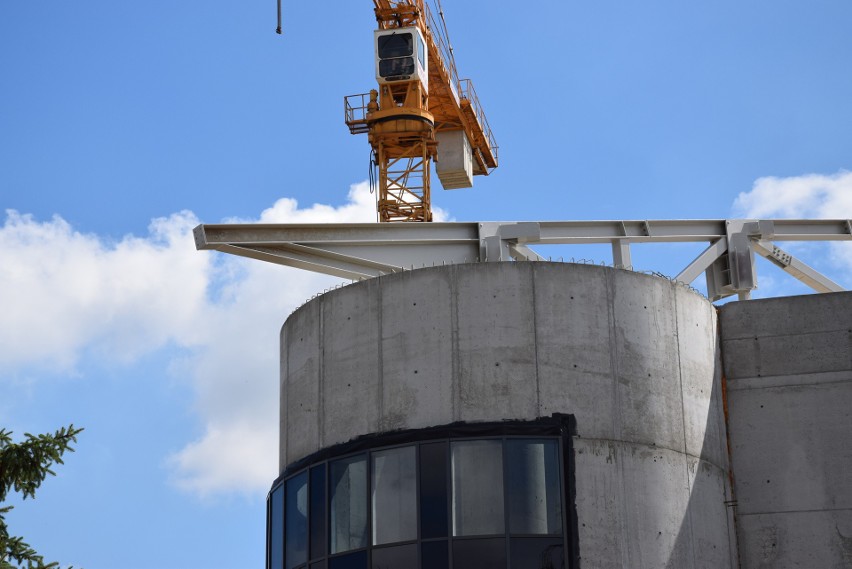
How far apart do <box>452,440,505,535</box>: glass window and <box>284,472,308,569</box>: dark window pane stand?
348 cm

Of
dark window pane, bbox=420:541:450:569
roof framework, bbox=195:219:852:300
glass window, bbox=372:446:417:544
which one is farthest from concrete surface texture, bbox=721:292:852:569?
glass window, bbox=372:446:417:544

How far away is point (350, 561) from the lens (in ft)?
90.1

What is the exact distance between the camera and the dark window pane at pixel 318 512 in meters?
28.1

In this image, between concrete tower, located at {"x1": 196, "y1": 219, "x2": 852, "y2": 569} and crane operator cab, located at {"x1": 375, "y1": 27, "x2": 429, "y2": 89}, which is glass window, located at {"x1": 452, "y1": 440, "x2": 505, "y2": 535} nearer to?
concrete tower, located at {"x1": 196, "y1": 219, "x2": 852, "y2": 569}

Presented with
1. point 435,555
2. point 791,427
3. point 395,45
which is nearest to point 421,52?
point 395,45

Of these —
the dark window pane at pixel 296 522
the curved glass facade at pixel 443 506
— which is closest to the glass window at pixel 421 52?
the dark window pane at pixel 296 522

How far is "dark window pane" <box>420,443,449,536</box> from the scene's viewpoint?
88.1 ft

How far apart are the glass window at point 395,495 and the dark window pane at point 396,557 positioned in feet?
0.51

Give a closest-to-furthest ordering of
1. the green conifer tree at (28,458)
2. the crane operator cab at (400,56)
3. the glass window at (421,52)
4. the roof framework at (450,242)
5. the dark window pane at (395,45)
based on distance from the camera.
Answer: the green conifer tree at (28,458) → the roof framework at (450,242) → the crane operator cab at (400,56) → the dark window pane at (395,45) → the glass window at (421,52)

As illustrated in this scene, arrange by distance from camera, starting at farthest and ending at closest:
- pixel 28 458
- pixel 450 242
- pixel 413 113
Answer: pixel 413 113 < pixel 450 242 < pixel 28 458

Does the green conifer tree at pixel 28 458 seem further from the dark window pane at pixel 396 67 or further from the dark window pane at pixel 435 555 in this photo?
the dark window pane at pixel 396 67

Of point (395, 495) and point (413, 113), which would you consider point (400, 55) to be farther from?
point (395, 495)

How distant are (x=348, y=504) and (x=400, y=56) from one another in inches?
1432

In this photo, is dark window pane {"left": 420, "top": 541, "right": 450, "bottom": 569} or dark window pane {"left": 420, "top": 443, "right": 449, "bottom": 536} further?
dark window pane {"left": 420, "top": 443, "right": 449, "bottom": 536}
